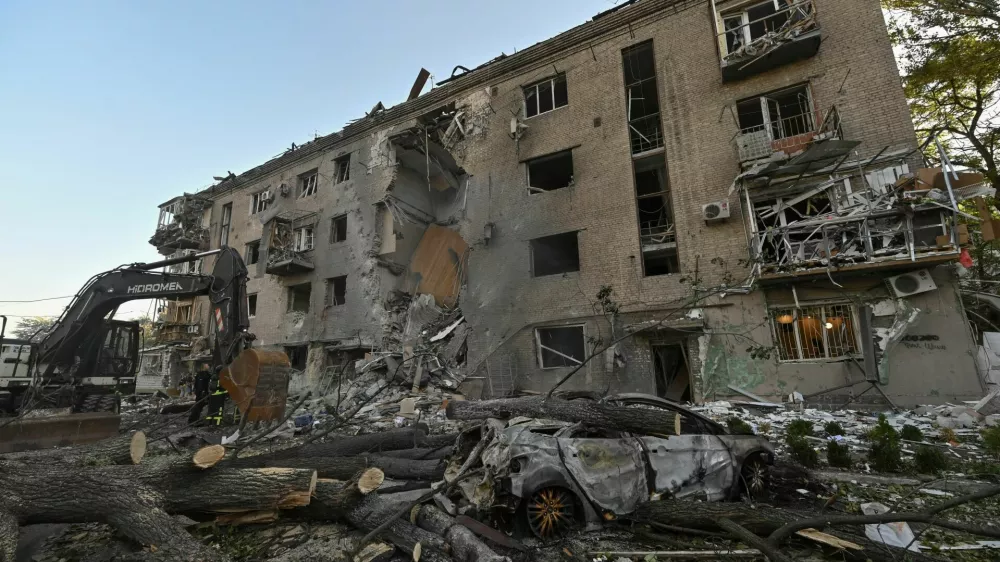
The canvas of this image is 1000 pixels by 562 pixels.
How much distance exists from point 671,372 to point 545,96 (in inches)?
410

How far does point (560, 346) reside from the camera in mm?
12977

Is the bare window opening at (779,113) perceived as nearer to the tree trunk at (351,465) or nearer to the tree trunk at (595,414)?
the tree trunk at (595,414)

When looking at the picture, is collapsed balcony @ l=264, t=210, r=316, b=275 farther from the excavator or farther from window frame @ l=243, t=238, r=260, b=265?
the excavator

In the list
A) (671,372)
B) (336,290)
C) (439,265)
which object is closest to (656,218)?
(671,372)

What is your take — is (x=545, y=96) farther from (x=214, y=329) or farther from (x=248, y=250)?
(x=248, y=250)

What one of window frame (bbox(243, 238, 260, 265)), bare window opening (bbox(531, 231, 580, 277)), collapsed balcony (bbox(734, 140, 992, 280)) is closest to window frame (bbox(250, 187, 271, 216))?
window frame (bbox(243, 238, 260, 265))

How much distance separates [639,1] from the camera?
44.2 ft

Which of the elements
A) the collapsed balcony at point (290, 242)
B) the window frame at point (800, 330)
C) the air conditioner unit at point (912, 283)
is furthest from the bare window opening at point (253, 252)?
the air conditioner unit at point (912, 283)

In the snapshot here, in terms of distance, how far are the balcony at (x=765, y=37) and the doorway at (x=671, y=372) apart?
797 centimetres

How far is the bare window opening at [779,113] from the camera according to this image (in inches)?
443

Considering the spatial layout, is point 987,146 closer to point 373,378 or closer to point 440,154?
point 440,154

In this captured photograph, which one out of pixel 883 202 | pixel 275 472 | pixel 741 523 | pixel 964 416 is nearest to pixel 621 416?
pixel 741 523

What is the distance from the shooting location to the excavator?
28.2 ft

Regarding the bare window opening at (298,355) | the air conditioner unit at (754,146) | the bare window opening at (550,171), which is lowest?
the bare window opening at (298,355)
